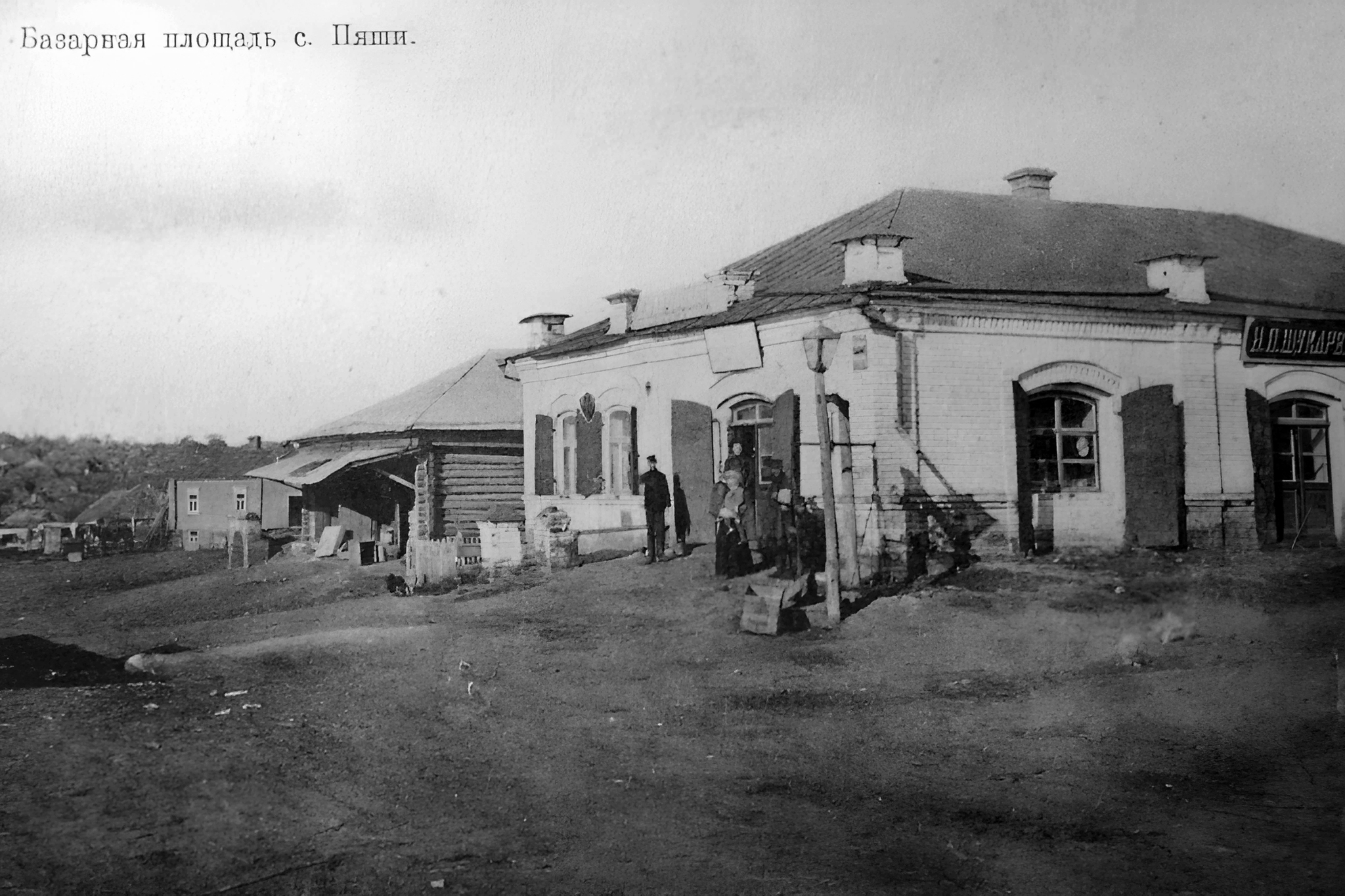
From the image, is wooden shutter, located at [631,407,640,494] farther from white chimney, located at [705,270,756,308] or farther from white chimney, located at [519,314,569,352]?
white chimney, located at [705,270,756,308]

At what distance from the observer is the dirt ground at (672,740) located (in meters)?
3.14

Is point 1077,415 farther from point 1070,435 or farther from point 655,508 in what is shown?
point 655,508

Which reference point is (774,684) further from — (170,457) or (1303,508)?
(1303,508)

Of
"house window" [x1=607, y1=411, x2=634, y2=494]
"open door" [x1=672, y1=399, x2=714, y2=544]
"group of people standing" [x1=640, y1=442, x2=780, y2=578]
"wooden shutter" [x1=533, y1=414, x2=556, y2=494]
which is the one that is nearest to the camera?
"group of people standing" [x1=640, y1=442, x2=780, y2=578]

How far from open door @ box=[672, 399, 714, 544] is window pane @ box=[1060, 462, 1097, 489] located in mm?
2822

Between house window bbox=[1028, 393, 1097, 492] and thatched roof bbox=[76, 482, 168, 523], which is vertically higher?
house window bbox=[1028, 393, 1097, 492]

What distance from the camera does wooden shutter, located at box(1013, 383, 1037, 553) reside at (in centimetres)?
692

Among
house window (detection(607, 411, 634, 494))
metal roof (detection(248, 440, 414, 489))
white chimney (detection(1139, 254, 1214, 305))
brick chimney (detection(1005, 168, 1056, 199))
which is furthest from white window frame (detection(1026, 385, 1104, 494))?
metal roof (detection(248, 440, 414, 489))

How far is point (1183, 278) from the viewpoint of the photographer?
6781 millimetres

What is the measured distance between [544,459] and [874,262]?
4073mm

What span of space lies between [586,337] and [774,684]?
497cm

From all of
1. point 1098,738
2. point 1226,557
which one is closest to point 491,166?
point 1098,738

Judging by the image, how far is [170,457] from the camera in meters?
4.96

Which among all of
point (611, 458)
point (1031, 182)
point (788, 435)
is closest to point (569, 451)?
point (611, 458)
